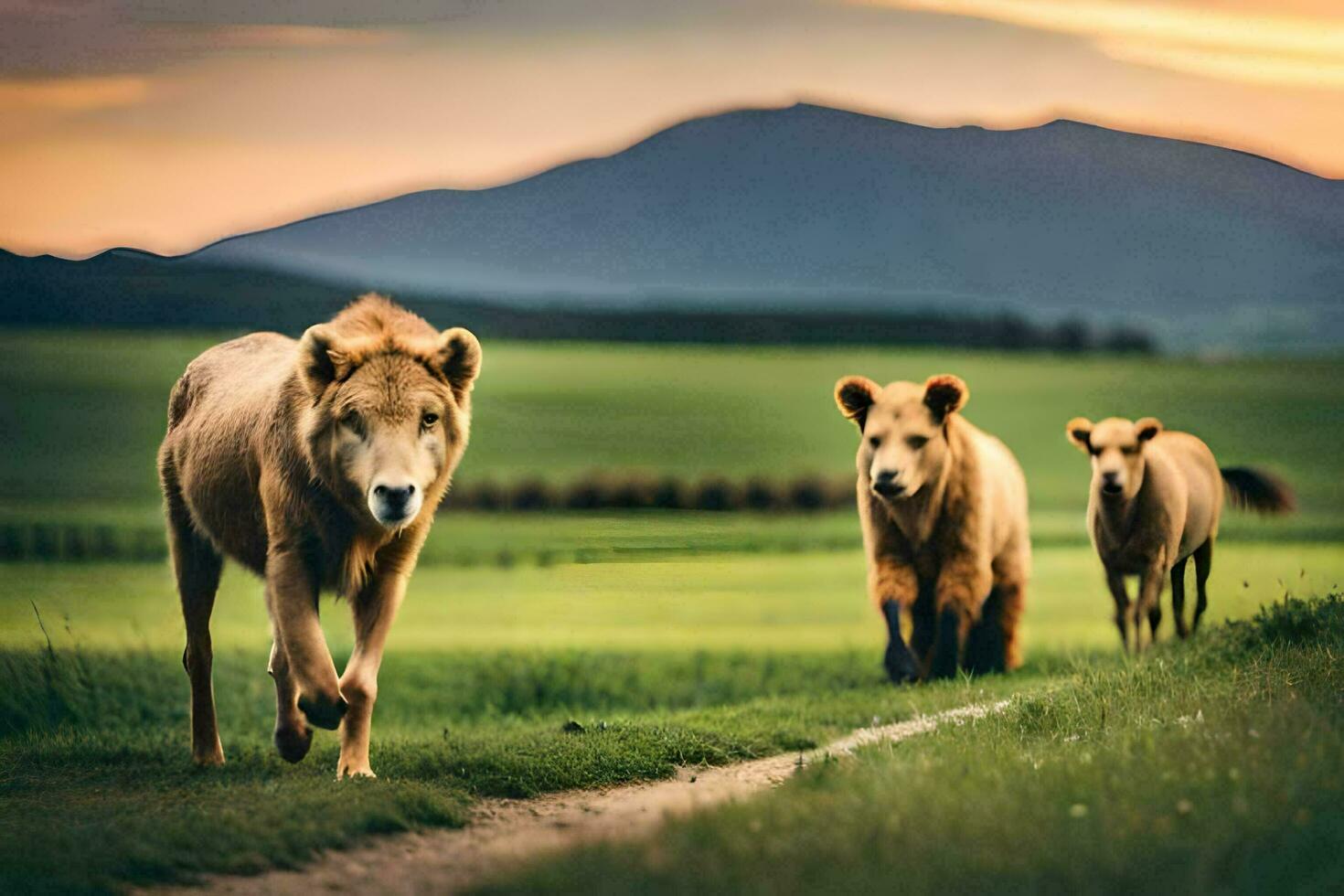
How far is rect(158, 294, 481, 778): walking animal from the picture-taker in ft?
23.7

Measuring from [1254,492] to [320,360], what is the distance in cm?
789

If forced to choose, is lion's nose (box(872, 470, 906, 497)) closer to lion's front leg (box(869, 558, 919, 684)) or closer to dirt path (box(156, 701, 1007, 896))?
lion's front leg (box(869, 558, 919, 684))

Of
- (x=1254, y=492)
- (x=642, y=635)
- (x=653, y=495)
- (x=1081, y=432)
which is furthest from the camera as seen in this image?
(x=653, y=495)

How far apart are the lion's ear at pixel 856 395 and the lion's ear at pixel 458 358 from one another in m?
3.45

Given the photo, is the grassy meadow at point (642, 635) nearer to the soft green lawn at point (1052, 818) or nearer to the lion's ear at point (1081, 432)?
the soft green lawn at point (1052, 818)

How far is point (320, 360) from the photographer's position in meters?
7.47

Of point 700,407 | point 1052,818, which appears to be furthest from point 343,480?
point 700,407

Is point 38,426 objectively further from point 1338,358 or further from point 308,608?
point 1338,358

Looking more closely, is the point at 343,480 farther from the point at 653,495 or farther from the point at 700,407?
the point at 700,407

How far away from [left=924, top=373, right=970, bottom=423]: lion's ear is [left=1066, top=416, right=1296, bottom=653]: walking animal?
108cm

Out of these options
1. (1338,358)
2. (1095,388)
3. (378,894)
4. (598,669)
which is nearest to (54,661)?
(598,669)

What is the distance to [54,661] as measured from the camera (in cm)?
1094

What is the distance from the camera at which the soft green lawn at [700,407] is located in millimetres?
12047

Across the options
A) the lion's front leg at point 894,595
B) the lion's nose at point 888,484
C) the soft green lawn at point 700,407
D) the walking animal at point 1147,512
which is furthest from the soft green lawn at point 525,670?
the lion's nose at point 888,484
